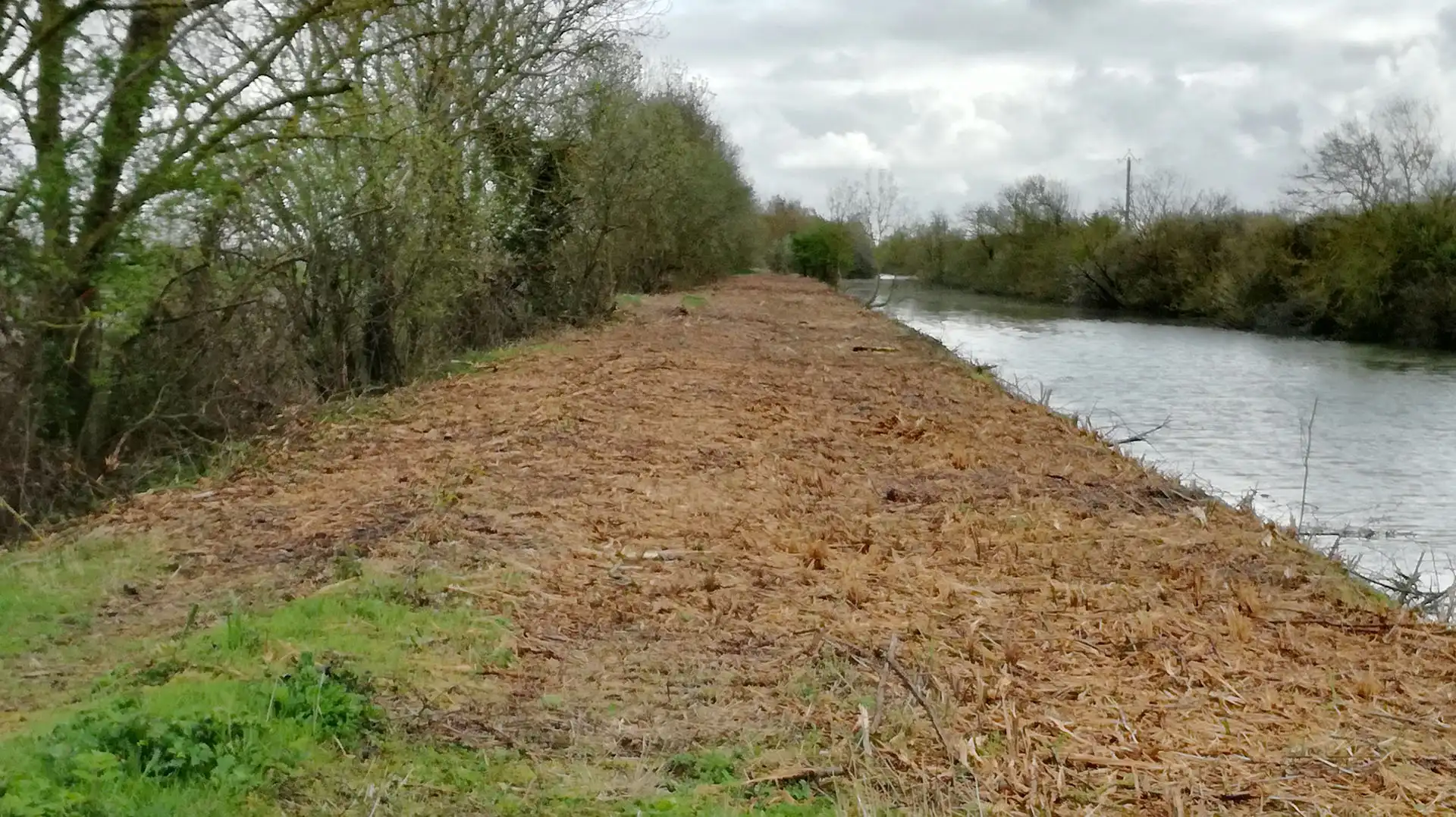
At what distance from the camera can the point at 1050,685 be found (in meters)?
5.32

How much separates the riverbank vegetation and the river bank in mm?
1567

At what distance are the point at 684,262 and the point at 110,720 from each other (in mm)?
40995

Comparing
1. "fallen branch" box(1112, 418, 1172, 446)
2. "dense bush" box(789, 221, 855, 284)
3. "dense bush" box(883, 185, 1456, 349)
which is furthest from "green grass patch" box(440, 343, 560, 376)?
"dense bush" box(789, 221, 855, 284)

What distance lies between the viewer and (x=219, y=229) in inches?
456

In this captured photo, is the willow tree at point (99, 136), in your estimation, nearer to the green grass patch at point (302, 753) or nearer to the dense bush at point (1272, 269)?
the green grass patch at point (302, 753)

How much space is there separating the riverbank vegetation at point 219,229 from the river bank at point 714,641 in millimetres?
1567

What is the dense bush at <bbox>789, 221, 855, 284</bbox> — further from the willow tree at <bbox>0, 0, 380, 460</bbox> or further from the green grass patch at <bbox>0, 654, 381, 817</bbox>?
the green grass patch at <bbox>0, 654, 381, 817</bbox>

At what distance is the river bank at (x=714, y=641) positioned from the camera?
416 cm

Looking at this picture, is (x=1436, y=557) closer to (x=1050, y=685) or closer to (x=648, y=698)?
(x=1050, y=685)

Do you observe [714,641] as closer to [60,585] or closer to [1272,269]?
[60,585]

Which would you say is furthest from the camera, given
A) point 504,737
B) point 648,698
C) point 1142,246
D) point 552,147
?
point 1142,246

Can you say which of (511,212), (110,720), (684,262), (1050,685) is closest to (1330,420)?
(511,212)

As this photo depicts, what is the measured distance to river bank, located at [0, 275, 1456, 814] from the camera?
416 cm

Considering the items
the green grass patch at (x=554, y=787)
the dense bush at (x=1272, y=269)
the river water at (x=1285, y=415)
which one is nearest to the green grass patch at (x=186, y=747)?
the green grass patch at (x=554, y=787)
